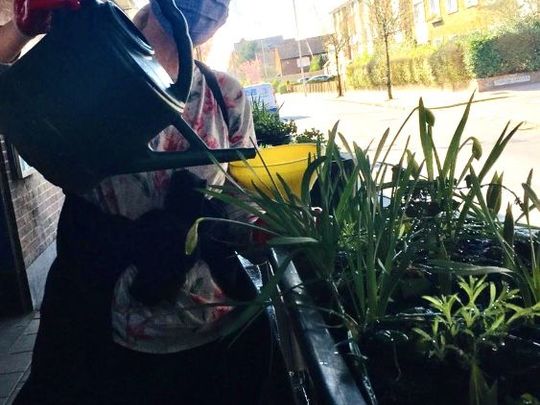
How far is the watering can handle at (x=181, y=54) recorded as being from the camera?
90cm

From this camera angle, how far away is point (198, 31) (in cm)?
141

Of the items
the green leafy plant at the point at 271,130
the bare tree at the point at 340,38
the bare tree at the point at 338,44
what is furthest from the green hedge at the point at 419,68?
the green leafy plant at the point at 271,130

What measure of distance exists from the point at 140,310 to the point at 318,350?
1.85 ft

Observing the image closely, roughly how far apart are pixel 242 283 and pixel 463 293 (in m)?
0.54

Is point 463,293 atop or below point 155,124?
below

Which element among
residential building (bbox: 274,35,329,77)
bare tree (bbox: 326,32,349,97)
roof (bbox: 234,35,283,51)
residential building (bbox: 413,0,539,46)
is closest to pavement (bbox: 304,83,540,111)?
residential building (bbox: 413,0,539,46)

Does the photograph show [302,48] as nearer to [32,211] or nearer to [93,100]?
[32,211]

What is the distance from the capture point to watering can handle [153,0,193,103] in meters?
0.90

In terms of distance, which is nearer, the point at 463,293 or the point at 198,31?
the point at 463,293

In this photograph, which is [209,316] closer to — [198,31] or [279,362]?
[279,362]

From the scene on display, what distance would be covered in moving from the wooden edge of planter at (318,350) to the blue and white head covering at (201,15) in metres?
0.63

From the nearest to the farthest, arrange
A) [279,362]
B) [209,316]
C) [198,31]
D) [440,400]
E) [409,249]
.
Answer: [440,400] → [409,249] → [279,362] → [209,316] → [198,31]

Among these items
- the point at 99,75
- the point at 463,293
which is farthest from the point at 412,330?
the point at 99,75

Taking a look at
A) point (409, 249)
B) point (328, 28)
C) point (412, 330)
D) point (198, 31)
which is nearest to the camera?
point (412, 330)
